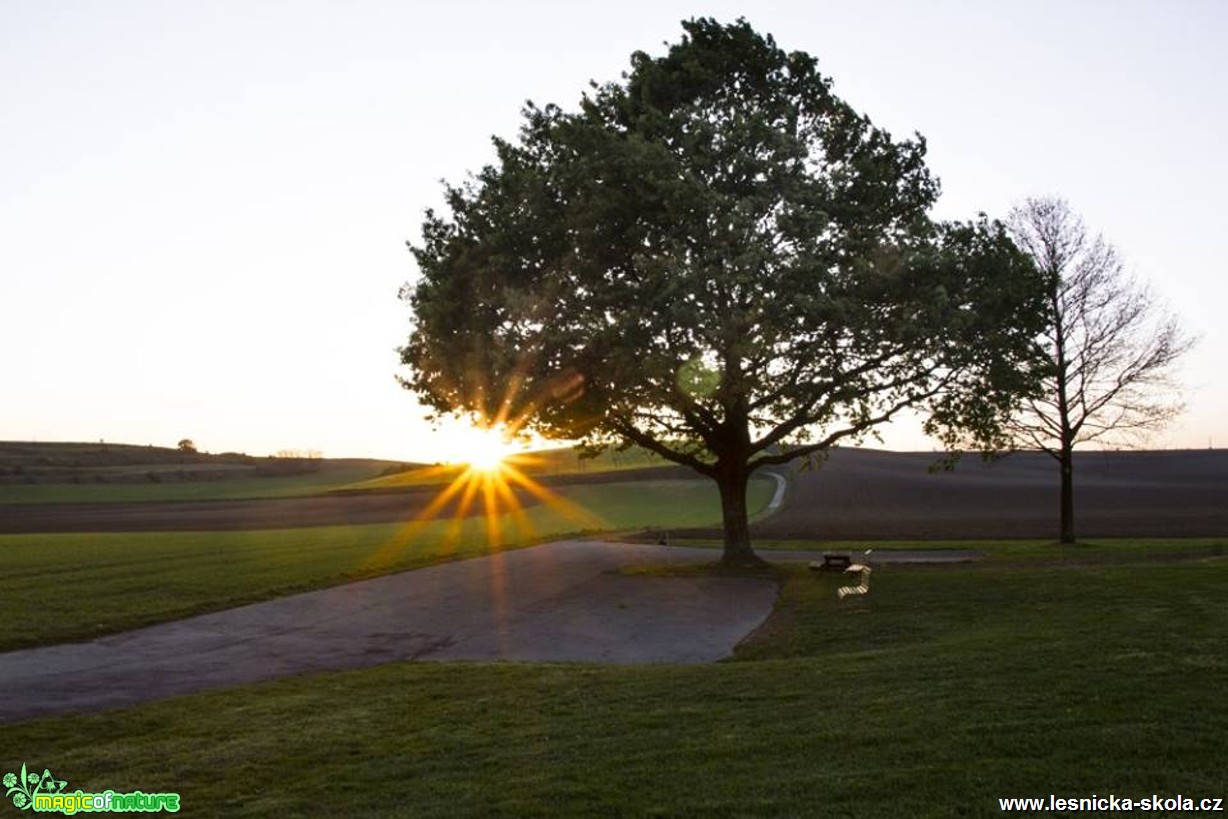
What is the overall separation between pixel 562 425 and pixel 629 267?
5401mm

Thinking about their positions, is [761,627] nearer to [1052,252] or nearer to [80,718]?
[80,718]

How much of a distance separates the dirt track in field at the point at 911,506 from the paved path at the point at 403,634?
930 inches

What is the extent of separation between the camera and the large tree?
26.4 m

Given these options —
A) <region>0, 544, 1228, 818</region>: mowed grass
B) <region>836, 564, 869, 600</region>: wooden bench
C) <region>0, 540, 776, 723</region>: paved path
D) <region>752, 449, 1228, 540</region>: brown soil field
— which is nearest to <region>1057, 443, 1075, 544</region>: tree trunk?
<region>752, 449, 1228, 540</region>: brown soil field

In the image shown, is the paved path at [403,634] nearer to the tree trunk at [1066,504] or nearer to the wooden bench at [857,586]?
the wooden bench at [857,586]

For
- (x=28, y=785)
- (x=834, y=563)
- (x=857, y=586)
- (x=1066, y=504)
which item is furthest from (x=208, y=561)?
(x=1066, y=504)

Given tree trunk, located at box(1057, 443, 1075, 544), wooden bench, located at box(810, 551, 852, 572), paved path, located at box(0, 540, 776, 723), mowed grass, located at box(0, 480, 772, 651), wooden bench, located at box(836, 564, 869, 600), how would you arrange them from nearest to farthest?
paved path, located at box(0, 540, 776, 723) → mowed grass, located at box(0, 480, 772, 651) → wooden bench, located at box(836, 564, 869, 600) → wooden bench, located at box(810, 551, 852, 572) → tree trunk, located at box(1057, 443, 1075, 544)

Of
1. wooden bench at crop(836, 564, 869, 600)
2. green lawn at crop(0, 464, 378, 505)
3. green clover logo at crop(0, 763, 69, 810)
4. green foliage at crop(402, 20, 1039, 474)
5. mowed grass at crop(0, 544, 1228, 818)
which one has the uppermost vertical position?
green foliage at crop(402, 20, 1039, 474)

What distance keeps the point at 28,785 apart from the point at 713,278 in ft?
63.9

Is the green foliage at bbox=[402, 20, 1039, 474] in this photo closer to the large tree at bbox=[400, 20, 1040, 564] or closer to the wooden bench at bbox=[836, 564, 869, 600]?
the large tree at bbox=[400, 20, 1040, 564]

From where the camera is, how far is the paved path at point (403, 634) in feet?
51.8

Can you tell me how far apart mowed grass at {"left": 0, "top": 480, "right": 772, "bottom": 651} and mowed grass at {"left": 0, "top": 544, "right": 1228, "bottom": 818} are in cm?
1007

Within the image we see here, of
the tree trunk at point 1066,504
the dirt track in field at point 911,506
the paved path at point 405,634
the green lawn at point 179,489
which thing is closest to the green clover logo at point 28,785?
the paved path at point 405,634

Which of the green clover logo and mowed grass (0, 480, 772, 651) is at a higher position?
the green clover logo
